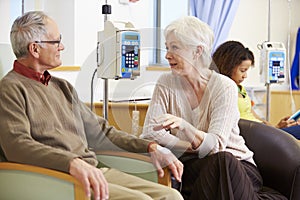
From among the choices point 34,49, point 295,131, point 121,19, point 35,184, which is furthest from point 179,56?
point 295,131

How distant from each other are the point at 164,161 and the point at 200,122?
321 mm

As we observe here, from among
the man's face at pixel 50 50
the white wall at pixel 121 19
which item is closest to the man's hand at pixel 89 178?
the man's face at pixel 50 50

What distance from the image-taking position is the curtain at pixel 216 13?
4430 millimetres

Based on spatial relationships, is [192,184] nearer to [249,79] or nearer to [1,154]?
[1,154]

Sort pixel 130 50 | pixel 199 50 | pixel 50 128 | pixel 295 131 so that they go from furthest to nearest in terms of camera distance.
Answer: pixel 295 131, pixel 130 50, pixel 199 50, pixel 50 128

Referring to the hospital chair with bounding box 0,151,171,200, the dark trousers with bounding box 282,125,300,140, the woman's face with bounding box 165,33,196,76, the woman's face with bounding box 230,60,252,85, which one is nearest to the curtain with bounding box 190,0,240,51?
the dark trousers with bounding box 282,125,300,140

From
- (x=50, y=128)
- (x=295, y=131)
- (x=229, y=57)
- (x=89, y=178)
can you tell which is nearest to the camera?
(x=89, y=178)

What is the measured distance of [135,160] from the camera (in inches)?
88.6

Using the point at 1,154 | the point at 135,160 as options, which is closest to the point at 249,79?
the point at 135,160

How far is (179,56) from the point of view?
2.39 metres

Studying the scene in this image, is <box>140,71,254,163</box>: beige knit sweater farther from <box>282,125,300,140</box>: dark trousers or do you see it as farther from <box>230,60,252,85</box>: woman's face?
<box>282,125,300,140</box>: dark trousers

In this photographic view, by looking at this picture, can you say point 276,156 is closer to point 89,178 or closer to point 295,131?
point 89,178

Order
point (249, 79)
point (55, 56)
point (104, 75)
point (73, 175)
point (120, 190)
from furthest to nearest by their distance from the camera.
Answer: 1. point (249, 79)
2. point (104, 75)
3. point (55, 56)
4. point (120, 190)
5. point (73, 175)

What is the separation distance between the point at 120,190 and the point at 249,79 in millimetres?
3846
